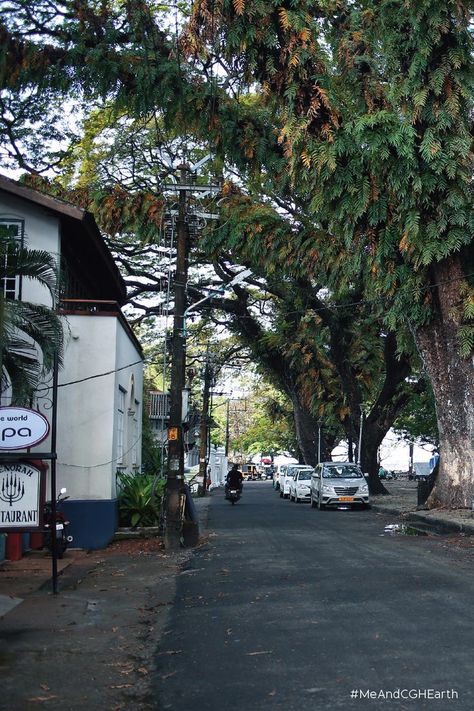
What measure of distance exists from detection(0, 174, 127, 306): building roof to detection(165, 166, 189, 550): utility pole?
1.91m

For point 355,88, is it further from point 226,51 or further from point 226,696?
point 226,696

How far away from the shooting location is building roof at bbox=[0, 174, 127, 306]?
53.3 ft

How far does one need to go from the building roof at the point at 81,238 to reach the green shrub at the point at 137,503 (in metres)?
5.23

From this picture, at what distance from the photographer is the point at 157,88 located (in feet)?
62.5

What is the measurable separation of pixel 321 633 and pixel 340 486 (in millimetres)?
22720

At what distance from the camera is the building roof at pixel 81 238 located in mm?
16250

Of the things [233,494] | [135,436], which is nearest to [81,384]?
[135,436]

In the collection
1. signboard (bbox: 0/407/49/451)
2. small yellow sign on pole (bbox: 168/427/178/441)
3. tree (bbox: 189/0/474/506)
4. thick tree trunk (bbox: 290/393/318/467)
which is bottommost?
signboard (bbox: 0/407/49/451)

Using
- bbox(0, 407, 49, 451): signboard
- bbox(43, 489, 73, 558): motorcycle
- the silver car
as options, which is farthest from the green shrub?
the silver car

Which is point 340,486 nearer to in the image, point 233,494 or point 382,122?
point 233,494

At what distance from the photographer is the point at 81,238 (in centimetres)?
1831

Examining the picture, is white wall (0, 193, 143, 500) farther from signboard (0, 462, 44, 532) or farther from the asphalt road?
signboard (0, 462, 44, 532)

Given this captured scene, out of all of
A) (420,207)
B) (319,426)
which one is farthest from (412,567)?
(319,426)

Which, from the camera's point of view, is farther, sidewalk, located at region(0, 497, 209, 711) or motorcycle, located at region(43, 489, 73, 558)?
motorcycle, located at region(43, 489, 73, 558)
